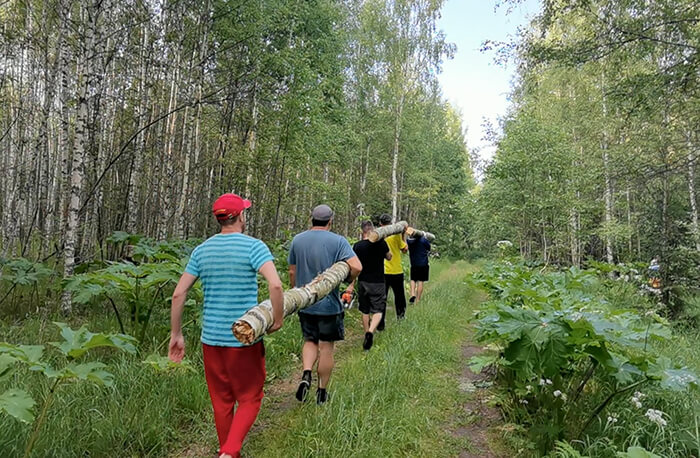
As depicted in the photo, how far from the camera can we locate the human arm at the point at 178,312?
8.79 feet

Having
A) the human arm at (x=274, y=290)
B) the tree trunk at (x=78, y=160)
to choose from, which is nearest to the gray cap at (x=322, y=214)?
the human arm at (x=274, y=290)

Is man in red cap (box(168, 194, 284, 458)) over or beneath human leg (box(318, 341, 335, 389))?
over

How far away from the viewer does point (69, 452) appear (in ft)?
8.96

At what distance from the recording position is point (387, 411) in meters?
3.53

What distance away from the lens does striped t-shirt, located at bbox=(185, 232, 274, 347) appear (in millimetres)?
2646

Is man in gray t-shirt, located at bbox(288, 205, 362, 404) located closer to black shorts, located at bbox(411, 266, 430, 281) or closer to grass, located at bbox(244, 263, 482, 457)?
grass, located at bbox(244, 263, 482, 457)

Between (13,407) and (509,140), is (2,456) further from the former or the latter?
(509,140)

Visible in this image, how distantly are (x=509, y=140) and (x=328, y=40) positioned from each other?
8968 mm

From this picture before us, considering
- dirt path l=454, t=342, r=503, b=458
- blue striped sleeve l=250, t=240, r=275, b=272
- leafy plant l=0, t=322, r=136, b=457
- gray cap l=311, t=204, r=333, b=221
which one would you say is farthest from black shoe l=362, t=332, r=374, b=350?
leafy plant l=0, t=322, r=136, b=457

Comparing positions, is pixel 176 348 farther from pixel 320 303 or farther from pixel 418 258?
pixel 418 258

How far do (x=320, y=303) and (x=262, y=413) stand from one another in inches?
49.3

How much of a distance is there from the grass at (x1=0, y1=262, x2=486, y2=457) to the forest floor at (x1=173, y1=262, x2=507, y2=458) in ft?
0.04

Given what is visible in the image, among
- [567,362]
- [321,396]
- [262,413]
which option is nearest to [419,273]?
[321,396]

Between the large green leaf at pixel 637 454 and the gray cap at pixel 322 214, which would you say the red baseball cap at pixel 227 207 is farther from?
the large green leaf at pixel 637 454
